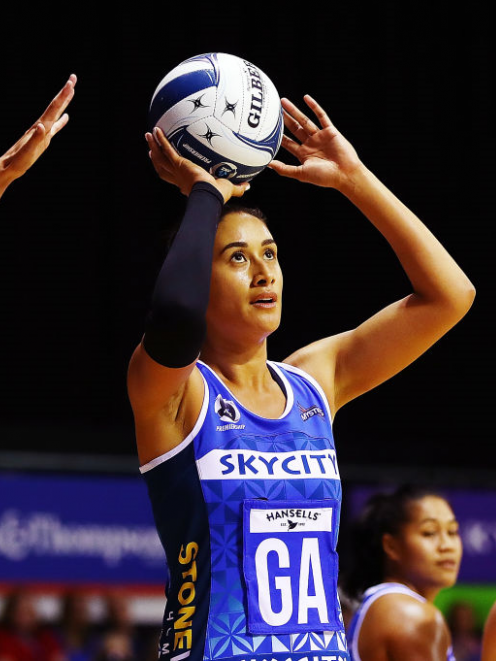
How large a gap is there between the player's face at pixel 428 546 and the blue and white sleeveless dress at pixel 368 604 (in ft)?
0.33

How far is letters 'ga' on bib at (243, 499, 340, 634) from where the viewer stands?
236 cm

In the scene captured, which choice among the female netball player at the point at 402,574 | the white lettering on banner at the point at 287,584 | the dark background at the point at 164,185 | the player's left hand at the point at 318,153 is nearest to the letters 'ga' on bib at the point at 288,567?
the white lettering on banner at the point at 287,584

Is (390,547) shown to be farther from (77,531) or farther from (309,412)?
(77,531)

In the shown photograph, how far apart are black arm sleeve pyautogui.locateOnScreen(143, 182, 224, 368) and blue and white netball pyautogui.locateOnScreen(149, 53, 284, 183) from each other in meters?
0.30

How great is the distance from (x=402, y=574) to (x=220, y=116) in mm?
2043

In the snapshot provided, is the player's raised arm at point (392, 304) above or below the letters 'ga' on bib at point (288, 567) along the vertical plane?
above

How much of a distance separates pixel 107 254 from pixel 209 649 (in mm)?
6637

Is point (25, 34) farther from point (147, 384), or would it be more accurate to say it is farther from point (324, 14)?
point (147, 384)

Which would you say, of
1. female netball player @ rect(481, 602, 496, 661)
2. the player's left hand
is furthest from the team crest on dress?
female netball player @ rect(481, 602, 496, 661)

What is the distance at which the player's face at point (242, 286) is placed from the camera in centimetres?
264

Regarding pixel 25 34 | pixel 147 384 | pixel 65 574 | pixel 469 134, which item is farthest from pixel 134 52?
pixel 147 384

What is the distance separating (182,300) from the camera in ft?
7.27

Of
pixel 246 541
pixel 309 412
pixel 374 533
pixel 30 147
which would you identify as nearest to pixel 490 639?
pixel 374 533

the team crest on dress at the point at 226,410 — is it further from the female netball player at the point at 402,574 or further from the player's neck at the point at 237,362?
the female netball player at the point at 402,574
